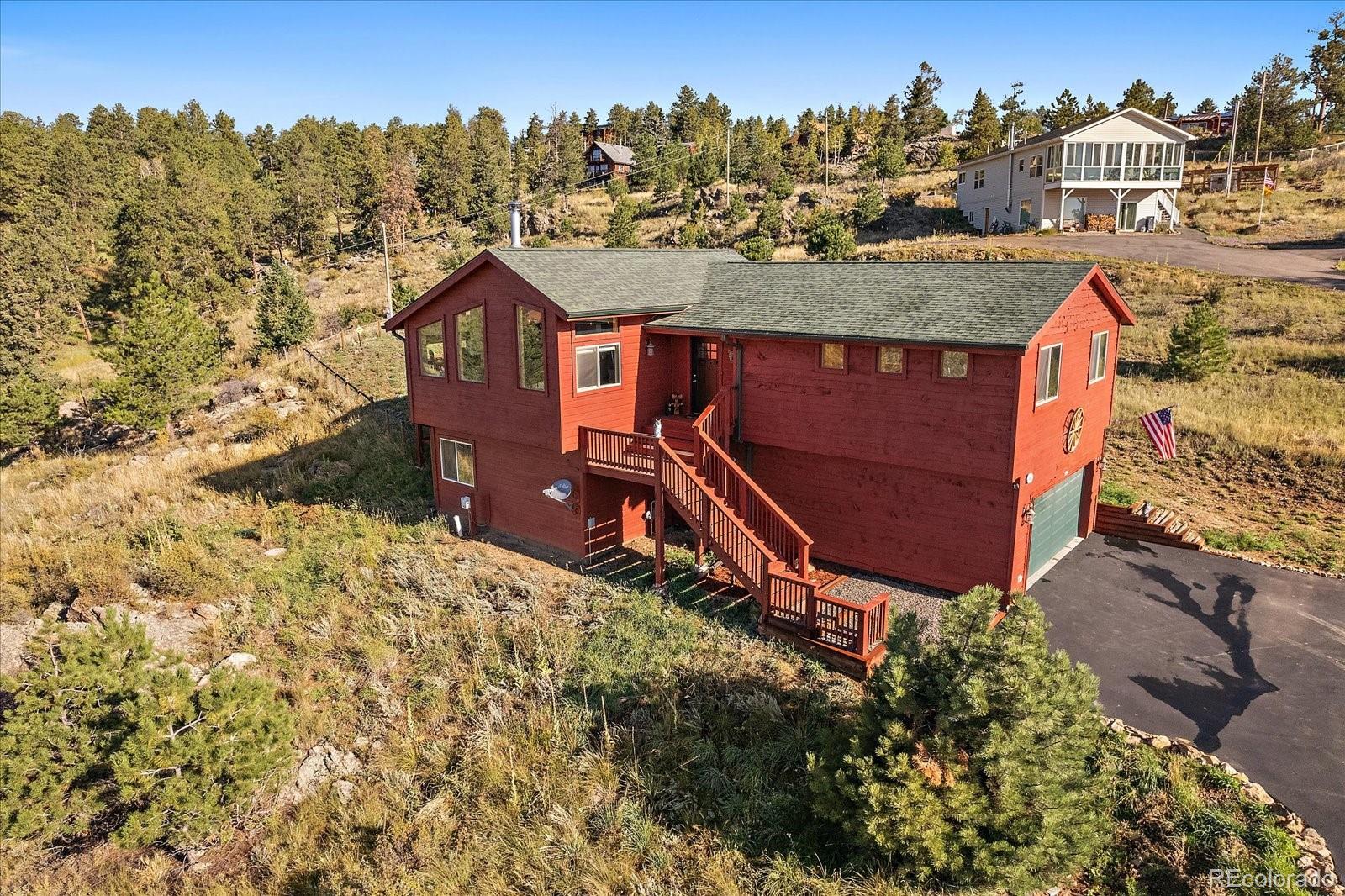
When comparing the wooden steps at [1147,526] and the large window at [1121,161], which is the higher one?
Answer: the large window at [1121,161]

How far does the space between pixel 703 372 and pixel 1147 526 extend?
1064 cm

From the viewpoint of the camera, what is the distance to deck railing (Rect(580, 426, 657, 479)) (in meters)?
15.3

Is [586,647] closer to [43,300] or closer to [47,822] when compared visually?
[47,822]

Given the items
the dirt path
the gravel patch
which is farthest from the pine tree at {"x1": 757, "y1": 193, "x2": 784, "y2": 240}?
the gravel patch

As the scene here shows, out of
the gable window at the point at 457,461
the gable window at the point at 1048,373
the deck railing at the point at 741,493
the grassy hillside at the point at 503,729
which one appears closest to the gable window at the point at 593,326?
the deck railing at the point at 741,493

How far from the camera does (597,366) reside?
1648cm

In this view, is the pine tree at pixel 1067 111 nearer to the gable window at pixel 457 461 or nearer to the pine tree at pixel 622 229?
the pine tree at pixel 622 229

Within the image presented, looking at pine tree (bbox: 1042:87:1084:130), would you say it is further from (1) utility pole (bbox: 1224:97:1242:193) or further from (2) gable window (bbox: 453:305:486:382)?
(2) gable window (bbox: 453:305:486:382)

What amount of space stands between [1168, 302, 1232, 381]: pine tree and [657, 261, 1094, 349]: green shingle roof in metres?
14.8

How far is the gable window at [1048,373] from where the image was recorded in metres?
13.7

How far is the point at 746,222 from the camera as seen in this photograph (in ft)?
182

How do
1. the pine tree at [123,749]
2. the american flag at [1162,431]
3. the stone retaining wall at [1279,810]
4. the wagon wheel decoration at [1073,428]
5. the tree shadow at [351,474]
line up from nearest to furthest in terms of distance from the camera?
1. the stone retaining wall at [1279,810]
2. the pine tree at [123,749]
3. the wagon wheel decoration at [1073,428]
4. the american flag at [1162,431]
5. the tree shadow at [351,474]

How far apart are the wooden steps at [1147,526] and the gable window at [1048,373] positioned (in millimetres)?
4983
